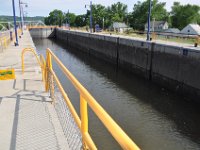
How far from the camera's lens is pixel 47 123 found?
15.9 feet

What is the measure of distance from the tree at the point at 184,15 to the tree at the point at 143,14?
5.12m

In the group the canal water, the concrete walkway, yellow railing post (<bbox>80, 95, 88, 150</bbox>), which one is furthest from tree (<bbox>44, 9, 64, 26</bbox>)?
yellow railing post (<bbox>80, 95, 88, 150</bbox>)

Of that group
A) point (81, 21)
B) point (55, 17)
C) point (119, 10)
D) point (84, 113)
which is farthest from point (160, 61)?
point (55, 17)

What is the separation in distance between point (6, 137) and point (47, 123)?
86 cm

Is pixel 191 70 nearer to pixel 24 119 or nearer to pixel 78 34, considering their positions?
pixel 24 119

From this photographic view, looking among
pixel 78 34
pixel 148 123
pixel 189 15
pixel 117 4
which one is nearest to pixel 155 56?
pixel 148 123

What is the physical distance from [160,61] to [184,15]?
83.7 meters

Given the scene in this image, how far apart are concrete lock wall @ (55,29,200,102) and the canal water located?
0.76 metres

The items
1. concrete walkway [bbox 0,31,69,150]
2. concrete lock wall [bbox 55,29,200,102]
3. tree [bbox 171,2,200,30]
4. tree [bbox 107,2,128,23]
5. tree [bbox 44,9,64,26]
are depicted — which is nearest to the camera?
concrete walkway [bbox 0,31,69,150]

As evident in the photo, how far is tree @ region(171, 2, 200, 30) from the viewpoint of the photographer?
90.3m

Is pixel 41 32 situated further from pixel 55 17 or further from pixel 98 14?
pixel 55 17

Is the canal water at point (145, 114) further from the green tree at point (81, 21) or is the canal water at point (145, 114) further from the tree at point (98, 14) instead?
the green tree at point (81, 21)

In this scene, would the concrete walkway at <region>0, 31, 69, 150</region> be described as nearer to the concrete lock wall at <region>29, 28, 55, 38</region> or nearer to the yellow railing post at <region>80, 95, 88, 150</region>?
the yellow railing post at <region>80, 95, 88, 150</region>

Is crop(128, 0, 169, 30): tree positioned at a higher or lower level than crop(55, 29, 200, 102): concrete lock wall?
higher
